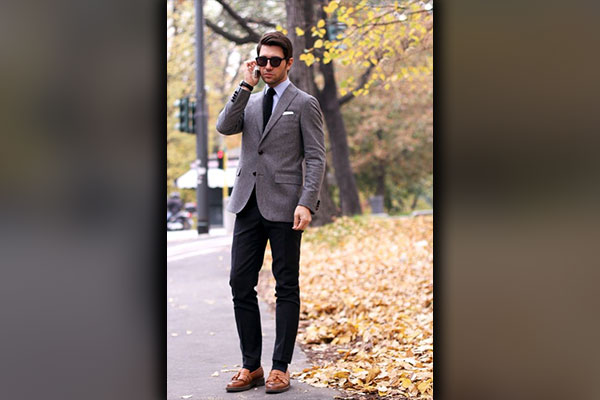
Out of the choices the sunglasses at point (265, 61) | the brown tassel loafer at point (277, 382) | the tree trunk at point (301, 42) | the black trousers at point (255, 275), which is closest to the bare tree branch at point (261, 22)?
the tree trunk at point (301, 42)

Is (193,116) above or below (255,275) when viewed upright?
above

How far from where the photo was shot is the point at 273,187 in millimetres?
4727

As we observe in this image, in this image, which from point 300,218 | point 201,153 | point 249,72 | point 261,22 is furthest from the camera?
point 201,153

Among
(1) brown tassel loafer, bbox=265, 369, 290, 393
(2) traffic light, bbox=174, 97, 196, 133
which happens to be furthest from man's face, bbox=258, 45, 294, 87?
(2) traffic light, bbox=174, 97, 196, 133

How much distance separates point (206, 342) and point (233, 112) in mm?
2570

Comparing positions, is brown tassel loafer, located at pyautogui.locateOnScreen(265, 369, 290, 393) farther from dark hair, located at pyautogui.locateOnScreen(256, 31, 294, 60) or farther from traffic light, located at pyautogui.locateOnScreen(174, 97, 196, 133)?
traffic light, located at pyautogui.locateOnScreen(174, 97, 196, 133)

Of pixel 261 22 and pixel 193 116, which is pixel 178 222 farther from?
pixel 261 22

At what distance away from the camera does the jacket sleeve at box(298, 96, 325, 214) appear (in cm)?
467

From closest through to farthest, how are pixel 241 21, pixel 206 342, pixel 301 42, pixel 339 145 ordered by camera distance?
pixel 206 342 < pixel 301 42 < pixel 241 21 < pixel 339 145

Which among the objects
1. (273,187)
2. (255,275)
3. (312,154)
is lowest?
(255,275)

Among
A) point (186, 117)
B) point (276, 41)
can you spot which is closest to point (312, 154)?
point (276, 41)

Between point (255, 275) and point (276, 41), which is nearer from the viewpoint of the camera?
point (276, 41)
